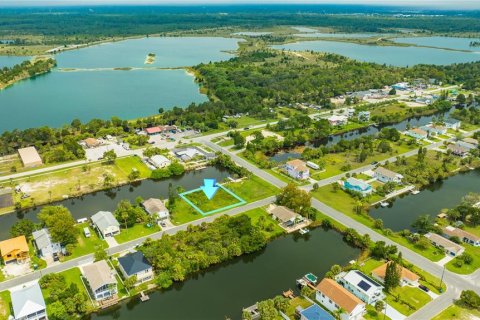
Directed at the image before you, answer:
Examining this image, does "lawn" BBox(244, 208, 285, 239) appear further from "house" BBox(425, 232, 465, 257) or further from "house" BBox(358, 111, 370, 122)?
"house" BBox(358, 111, 370, 122)

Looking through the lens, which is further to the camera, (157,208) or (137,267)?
(157,208)

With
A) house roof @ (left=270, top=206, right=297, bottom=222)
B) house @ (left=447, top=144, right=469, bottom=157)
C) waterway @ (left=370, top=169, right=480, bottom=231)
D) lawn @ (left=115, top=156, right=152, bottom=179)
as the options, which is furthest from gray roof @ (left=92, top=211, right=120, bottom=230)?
house @ (left=447, top=144, right=469, bottom=157)

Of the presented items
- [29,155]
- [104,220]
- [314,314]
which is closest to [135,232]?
[104,220]

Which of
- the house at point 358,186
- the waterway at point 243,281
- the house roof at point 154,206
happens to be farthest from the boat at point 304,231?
the house roof at point 154,206

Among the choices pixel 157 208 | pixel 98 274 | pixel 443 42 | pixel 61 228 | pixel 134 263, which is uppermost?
pixel 61 228

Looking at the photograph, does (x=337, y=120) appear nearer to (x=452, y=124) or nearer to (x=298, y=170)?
(x=452, y=124)

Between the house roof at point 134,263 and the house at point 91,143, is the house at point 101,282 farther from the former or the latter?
the house at point 91,143
